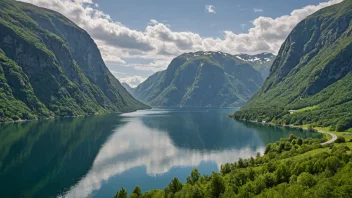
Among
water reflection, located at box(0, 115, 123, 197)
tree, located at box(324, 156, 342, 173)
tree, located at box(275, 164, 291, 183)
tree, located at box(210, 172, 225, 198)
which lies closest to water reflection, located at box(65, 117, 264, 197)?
water reflection, located at box(0, 115, 123, 197)

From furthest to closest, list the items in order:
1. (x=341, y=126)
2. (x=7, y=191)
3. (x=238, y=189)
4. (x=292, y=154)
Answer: (x=341, y=126) → (x=292, y=154) → (x=7, y=191) → (x=238, y=189)

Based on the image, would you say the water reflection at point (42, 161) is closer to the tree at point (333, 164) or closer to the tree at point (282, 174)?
the tree at point (282, 174)

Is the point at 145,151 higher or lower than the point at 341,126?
lower

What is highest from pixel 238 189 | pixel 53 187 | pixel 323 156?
pixel 323 156

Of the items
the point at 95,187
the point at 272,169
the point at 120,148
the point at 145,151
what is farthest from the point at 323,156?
the point at 120,148

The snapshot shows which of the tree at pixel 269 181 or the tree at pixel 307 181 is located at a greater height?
the tree at pixel 307 181

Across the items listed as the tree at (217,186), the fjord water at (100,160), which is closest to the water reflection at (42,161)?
the fjord water at (100,160)

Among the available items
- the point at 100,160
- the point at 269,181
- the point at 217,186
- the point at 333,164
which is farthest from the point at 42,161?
the point at 333,164

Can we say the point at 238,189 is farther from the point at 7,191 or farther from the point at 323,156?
the point at 7,191

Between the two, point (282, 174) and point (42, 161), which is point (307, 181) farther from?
point (42, 161)

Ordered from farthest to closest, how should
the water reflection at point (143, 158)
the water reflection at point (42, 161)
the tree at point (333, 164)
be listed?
the water reflection at point (143, 158) → the water reflection at point (42, 161) → the tree at point (333, 164)

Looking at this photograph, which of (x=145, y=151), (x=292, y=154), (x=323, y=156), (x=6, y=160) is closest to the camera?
(x=323, y=156)
